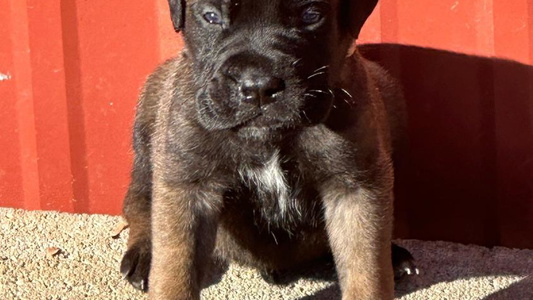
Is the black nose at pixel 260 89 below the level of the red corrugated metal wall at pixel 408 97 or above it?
above

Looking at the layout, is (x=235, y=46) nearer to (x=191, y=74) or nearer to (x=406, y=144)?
(x=191, y=74)

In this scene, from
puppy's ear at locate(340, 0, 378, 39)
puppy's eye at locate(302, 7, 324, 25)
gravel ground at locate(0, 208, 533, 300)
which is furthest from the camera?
gravel ground at locate(0, 208, 533, 300)

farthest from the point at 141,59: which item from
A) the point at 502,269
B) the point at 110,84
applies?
the point at 502,269

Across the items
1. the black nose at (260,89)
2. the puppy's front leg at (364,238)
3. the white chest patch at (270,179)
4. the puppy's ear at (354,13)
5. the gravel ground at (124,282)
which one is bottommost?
the gravel ground at (124,282)

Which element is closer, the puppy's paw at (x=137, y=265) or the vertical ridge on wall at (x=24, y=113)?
the puppy's paw at (x=137, y=265)

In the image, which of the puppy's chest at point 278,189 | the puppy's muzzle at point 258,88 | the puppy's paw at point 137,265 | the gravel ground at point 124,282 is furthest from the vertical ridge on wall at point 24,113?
the puppy's muzzle at point 258,88

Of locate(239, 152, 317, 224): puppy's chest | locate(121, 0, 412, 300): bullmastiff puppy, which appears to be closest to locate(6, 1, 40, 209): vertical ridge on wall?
locate(121, 0, 412, 300): bullmastiff puppy

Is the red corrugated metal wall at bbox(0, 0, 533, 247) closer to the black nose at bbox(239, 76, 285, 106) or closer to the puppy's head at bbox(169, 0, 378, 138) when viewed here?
the puppy's head at bbox(169, 0, 378, 138)

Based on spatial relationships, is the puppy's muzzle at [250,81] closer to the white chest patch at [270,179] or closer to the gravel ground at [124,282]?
the white chest patch at [270,179]
